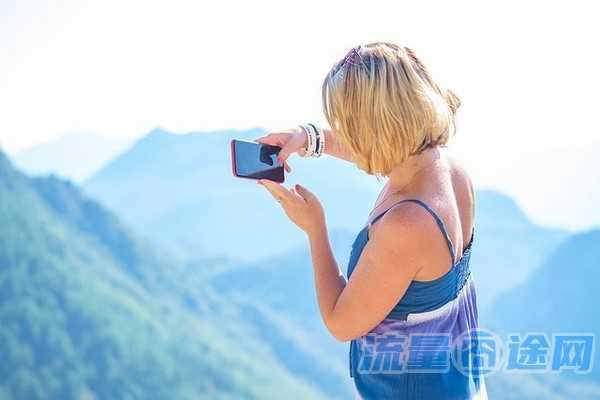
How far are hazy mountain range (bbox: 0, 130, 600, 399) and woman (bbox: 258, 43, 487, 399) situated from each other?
29.3 ft

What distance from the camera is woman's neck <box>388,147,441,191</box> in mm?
967

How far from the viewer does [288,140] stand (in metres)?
1.25

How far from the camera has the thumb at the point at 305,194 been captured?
3.46 ft

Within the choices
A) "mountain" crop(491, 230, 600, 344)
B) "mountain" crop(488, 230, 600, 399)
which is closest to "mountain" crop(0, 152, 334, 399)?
"mountain" crop(488, 230, 600, 399)

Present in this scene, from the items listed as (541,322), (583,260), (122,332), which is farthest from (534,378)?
(122,332)

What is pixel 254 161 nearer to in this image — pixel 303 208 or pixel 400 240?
pixel 303 208

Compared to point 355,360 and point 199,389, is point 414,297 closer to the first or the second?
point 355,360

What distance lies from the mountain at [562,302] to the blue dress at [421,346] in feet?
72.0

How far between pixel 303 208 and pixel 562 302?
25.9 meters

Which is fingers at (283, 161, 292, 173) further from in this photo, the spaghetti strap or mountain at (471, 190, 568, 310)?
mountain at (471, 190, 568, 310)

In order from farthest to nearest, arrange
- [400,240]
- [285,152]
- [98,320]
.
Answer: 1. [98,320]
2. [285,152]
3. [400,240]

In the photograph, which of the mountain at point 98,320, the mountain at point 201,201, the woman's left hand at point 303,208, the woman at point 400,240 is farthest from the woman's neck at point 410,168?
the mountain at point 201,201

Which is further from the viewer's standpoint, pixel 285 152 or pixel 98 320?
pixel 98 320

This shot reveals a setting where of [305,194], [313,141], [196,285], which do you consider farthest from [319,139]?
[196,285]
